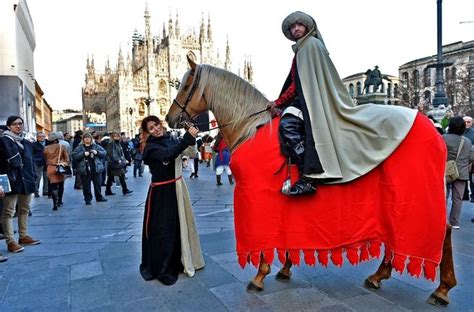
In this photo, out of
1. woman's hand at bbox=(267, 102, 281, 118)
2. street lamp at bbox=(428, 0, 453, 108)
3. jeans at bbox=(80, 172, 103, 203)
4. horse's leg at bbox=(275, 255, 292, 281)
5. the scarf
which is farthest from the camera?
street lamp at bbox=(428, 0, 453, 108)

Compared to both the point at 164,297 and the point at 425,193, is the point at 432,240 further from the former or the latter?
the point at 164,297

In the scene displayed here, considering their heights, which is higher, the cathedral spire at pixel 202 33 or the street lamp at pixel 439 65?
the cathedral spire at pixel 202 33

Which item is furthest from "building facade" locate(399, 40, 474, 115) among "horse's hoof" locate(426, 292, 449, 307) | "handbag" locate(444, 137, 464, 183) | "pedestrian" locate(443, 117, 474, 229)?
"horse's hoof" locate(426, 292, 449, 307)

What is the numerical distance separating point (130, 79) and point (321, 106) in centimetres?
6222

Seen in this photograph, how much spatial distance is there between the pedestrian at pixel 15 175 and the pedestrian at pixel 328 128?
380 cm

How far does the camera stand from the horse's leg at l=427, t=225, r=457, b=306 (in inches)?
117

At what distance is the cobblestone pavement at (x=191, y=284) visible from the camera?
3.05 meters

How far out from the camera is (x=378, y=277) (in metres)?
3.34

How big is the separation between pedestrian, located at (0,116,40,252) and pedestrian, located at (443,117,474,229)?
615 cm

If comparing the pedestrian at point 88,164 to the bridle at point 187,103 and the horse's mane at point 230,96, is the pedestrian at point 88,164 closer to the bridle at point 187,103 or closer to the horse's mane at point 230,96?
the bridle at point 187,103

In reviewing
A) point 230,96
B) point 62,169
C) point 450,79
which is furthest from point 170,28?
point 230,96

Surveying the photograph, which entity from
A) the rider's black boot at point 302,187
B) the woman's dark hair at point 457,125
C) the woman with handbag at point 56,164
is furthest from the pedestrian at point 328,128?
the woman with handbag at point 56,164

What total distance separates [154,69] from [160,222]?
62.1m

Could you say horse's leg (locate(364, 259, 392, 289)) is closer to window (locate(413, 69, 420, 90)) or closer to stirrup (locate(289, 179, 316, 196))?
stirrup (locate(289, 179, 316, 196))
